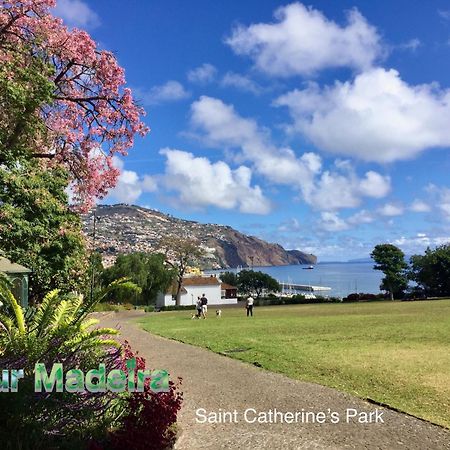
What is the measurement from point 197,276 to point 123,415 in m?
97.3

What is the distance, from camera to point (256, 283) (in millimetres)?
118062

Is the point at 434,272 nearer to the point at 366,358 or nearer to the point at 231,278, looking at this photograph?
the point at 231,278

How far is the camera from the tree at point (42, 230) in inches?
517

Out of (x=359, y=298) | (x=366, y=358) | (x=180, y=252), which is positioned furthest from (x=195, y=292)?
(x=366, y=358)

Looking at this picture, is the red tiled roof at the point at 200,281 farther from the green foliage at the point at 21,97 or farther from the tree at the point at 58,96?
the green foliage at the point at 21,97

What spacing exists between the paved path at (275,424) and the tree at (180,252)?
69.8 m

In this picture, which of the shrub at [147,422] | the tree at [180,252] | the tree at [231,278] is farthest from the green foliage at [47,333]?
the tree at [231,278]

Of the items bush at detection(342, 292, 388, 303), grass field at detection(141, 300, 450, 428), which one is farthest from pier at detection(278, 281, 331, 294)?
grass field at detection(141, 300, 450, 428)

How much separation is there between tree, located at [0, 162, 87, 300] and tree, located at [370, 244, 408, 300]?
2452 inches

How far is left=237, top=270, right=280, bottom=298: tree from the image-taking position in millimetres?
115812

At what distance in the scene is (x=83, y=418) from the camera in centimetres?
612

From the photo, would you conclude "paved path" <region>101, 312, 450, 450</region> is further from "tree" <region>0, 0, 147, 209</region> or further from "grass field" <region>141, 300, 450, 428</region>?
"tree" <region>0, 0, 147, 209</region>

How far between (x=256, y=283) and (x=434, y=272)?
45.8 meters

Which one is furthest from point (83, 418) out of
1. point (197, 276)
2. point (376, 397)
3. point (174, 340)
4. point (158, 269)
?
point (197, 276)
